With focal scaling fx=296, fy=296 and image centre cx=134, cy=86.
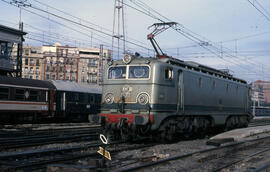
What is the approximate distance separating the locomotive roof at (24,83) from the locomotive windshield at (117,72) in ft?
36.3

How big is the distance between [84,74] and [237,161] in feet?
339

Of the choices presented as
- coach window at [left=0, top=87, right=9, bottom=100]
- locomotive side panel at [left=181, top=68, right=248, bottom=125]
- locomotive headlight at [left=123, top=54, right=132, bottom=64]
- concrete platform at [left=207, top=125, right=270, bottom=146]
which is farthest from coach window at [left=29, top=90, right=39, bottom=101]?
concrete platform at [left=207, top=125, right=270, bottom=146]

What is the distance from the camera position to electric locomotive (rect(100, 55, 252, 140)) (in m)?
12.0

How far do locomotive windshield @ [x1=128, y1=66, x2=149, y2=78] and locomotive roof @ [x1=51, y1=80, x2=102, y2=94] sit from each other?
46.8 ft

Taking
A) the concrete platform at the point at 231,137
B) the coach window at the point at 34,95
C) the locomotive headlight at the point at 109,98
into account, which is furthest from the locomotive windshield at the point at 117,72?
the coach window at the point at 34,95

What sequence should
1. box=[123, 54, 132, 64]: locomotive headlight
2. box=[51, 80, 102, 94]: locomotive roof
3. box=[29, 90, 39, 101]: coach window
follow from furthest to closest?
box=[51, 80, 102, 94]: locomotive roof
box=[29, 90, 39, 101]: coach window
box=[123, 54, 132, 64]: locomotive headlight

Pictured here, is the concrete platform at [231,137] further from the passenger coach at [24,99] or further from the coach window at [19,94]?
the coach window at [19,94]

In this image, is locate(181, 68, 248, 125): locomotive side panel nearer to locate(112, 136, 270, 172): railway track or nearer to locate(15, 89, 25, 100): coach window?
locate(112, 136, 270, 172): railway track

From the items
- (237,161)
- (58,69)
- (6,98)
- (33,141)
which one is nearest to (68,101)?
(6,98)

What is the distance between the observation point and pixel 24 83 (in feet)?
73.9

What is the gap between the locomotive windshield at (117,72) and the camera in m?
13.0

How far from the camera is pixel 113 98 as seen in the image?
12836mm

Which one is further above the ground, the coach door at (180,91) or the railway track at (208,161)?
the coach door at (180,91)

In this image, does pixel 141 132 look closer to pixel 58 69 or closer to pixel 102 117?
pixel 102 117
